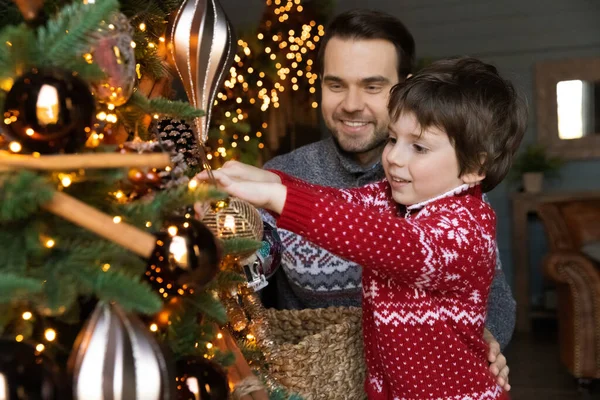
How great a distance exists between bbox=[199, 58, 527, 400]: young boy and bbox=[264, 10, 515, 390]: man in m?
0.44

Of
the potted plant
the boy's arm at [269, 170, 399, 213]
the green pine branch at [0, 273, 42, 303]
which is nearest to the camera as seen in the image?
the green pine branch at [0, 273, 42, 303]

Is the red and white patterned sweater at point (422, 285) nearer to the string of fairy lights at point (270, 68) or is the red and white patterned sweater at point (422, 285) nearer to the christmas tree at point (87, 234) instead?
the christmas tree at point (87, 234)

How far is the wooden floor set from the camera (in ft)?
12.7

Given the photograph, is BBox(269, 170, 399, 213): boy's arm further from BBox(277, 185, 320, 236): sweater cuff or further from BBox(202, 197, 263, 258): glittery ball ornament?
BBox(202, 197, 263, 258): glittery ball ornament

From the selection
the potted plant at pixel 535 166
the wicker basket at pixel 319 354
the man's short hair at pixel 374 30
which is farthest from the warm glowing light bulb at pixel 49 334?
the potted plant at pixel 535 166

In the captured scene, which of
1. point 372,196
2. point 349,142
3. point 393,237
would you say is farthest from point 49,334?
point 349,142

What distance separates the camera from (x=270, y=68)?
4.06 meters

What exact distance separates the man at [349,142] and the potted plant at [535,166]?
3293 mm

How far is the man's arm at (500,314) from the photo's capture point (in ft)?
6.30

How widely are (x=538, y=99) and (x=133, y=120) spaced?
197 inches

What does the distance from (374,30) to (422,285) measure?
977 mm

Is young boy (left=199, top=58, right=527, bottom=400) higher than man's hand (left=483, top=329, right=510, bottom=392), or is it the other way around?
young boy (left=199, top=58, right=527, bottom=400)

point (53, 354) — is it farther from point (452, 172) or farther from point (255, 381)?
point (452, 172)

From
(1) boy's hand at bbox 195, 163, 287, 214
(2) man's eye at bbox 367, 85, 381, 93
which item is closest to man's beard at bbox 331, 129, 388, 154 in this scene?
(2) man's eye at bbox 367, 85, 381, 93
